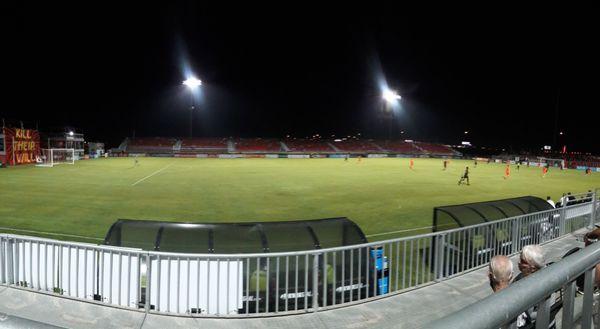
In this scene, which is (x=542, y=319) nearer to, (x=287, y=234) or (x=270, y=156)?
(x=287, y=234)

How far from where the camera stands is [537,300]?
5.38 ft

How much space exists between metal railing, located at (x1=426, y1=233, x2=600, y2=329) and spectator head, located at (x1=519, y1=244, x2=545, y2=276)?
155 centimetres

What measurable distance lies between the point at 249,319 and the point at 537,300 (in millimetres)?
4839

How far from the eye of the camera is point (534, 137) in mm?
111000

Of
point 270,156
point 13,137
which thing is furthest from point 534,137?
point 13,137

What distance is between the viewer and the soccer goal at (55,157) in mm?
48819

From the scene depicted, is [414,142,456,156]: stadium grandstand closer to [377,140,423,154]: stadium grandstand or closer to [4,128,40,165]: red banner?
[377,140,423,154]: stadium grandstand

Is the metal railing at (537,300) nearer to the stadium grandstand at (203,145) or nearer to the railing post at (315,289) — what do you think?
the railing post at (315,289)

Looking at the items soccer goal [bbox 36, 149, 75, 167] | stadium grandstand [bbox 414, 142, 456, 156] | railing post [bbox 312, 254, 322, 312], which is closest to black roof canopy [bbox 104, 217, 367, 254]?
railing post [bbox 312, 254, 322, 312]

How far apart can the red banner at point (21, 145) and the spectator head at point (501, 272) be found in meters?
53.0

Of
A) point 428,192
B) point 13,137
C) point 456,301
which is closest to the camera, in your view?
point 456,301

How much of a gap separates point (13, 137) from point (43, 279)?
157ft

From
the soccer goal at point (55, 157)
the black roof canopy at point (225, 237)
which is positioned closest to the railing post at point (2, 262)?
the black roof canopy at point (225, 237)

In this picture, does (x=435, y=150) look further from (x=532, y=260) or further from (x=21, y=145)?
(x=532, y=260)
